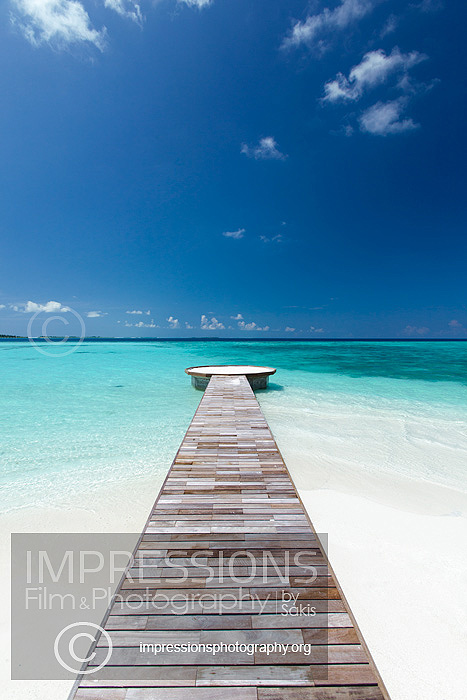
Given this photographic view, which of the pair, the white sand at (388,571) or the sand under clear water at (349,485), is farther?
the sand under clear water at (349,485)

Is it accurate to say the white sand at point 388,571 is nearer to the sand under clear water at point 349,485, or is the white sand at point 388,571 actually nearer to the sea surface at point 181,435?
the sand under clear water at point 349,485

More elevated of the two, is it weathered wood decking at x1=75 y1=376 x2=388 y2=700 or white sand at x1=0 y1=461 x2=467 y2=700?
weathered wood decking at x1=75 y1=376 x2=388 y2=700

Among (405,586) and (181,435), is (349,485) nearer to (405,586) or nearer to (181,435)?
(405,586)

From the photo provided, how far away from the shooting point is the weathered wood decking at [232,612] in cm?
142

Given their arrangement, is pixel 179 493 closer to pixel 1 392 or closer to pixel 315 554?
pixel 315 554

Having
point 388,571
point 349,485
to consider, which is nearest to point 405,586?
point 388,571

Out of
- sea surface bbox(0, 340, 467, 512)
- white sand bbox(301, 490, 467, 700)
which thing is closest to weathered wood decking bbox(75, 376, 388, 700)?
white sand bbox(301, 490, 467, 700)

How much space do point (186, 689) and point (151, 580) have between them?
0.70 meters

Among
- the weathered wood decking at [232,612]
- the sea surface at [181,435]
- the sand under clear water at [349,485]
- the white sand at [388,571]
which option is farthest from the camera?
the sea surface at [181,435]

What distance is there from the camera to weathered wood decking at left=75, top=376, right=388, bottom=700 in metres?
1.42

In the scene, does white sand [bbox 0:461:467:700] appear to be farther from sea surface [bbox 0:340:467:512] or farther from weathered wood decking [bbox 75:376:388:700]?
weathered wood decking [bbox 75:376:388:700]

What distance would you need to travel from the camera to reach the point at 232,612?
1.78 meters

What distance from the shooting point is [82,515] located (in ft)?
12.5

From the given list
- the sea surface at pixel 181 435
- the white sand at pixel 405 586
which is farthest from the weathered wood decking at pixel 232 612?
the sea surface at pixel 181 435
